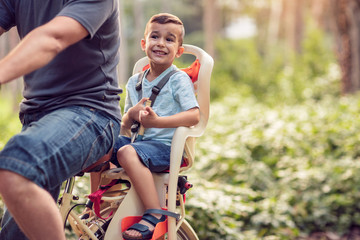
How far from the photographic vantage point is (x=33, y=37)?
1.91 meters

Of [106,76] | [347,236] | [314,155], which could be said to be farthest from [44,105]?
[314,155]

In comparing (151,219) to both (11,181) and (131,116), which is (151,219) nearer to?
(131,116)

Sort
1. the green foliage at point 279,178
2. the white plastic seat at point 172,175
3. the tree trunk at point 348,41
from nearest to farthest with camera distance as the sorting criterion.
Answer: the white plastic seat at point 172,175
the green foliage at point 279,178
the tree trunk at point 348,41

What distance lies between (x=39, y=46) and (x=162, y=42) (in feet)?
2.95

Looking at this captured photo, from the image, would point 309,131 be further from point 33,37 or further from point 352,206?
point 33,37

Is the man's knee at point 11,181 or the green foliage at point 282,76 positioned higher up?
the man's knee at point 11,181

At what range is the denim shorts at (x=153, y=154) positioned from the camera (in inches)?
100

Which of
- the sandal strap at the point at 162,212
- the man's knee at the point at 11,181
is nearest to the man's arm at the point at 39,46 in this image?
the man's knee at the point at 11,181

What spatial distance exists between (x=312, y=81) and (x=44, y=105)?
14618 millimetres

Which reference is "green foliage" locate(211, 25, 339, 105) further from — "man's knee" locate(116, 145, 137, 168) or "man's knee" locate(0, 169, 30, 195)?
"man's knee" locate(0, 169, 30, 195)

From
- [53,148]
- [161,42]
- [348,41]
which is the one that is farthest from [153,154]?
[348,41]

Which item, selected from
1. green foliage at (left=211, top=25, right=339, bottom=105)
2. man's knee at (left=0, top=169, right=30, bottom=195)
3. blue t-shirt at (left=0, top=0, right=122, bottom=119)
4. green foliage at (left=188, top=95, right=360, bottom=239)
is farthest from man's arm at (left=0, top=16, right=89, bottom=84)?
green foliage at (left=211, top=25, right=339, bottom=105)

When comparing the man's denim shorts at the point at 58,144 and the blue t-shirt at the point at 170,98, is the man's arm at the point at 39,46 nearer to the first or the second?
the man's denim shorts at the point at 58,144

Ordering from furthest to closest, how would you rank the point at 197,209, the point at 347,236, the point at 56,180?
the point at 347,236
the point at 197,209
the point at 56,180
